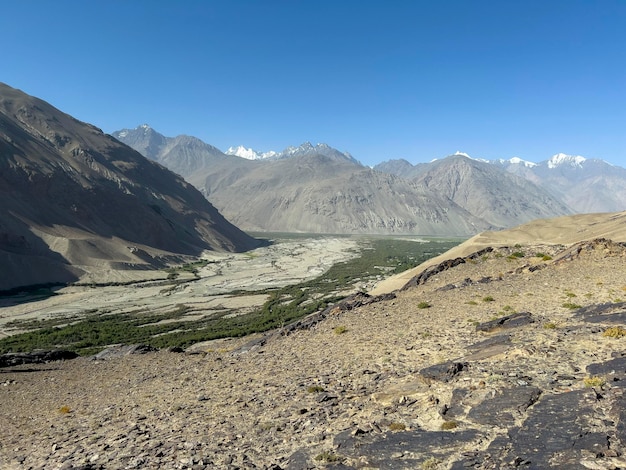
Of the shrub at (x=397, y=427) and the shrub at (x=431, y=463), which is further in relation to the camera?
the shrub at (x=397, y=427)

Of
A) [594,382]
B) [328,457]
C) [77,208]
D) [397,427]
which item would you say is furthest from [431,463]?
[77,208]

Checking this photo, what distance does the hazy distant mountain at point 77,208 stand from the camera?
317 feet

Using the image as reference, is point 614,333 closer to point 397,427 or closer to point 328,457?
point 397,427

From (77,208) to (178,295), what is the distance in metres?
63.6

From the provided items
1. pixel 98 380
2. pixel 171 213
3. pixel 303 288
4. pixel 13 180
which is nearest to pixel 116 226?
pixel 13 180

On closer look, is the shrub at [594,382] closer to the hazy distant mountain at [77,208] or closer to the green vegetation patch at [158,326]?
the green vegetation patch at [158,326]

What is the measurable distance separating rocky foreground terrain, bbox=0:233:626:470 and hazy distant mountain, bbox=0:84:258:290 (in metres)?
83.6

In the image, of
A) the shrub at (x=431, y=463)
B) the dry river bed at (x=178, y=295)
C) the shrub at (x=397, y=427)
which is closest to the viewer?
the shrub at (x=431, y=463)

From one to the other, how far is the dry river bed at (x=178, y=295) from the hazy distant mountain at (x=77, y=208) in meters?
14.9

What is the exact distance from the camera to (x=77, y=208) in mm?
122000

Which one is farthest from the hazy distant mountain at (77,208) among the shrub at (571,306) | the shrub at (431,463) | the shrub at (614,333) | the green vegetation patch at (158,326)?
the shrub at (614,333)

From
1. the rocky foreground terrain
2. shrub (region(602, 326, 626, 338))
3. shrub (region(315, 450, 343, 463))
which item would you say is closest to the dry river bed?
the rocky foreground terrain

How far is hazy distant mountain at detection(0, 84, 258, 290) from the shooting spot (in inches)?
3802

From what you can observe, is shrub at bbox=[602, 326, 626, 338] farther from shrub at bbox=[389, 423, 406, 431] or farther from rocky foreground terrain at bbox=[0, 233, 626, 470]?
shrub at bbox=[389, 423, 406, 431]
